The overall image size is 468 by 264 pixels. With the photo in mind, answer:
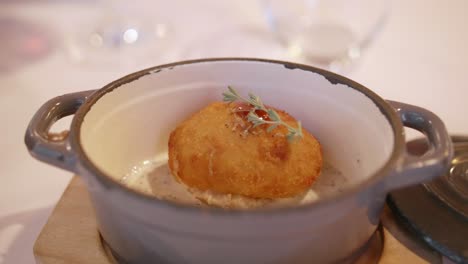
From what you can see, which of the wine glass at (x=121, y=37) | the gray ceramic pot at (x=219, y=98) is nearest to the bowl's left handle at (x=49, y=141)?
the gray ceramic pot at (x=219, y=98)

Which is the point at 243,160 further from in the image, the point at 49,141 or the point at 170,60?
the point at 170,60

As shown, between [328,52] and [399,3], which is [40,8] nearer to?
[328,52]

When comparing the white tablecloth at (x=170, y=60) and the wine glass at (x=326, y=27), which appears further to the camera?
the wine glass at (x=326, y=27)

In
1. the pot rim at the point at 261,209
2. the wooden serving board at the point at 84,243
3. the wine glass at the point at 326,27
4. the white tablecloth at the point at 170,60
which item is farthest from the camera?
the wine glass at the point at 326,27

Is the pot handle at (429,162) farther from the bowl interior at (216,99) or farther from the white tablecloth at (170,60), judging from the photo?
the white tablecloth at (170,60)

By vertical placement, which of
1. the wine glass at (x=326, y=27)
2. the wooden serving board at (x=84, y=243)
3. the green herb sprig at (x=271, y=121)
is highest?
the green herb sprig at (x=271, y=121)

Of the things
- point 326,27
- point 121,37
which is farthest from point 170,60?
point 326,27

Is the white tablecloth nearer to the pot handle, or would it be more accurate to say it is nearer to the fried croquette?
the fried croquette

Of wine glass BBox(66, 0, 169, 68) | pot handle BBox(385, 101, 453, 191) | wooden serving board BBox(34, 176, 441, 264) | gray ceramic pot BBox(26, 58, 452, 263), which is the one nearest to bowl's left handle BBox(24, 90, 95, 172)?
gray ceramic pot BBox(26, 58, 452, 263)
